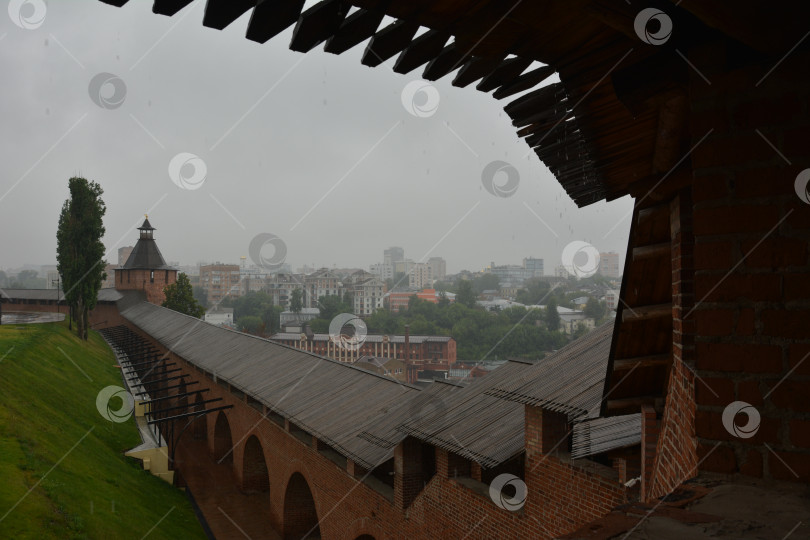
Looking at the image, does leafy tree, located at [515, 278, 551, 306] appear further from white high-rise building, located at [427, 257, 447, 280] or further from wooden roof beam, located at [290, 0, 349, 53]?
wooden roof beam, located at [290, 0, 349, 53]

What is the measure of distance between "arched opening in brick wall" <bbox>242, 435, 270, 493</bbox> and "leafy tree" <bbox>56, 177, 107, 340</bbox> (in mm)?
20032

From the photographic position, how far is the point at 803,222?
158cm

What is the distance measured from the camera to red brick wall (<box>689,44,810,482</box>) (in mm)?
1578

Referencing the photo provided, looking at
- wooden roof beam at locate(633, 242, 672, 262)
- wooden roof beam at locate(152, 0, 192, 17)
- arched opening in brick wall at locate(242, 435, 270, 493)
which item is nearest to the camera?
wooden roof beam at locate(152, 0, 192, 17)

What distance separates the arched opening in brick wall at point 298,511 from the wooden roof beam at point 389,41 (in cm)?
1124

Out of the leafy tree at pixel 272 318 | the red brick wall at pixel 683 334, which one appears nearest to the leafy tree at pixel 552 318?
the leafy tree at pixel 272 318

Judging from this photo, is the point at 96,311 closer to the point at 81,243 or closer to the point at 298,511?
the point at 81,243

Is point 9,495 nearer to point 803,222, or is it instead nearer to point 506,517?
point 506,517

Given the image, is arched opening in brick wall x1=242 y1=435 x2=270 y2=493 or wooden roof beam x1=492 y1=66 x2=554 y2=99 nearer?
wooden roof beam x1=492 y1=66 x2=554 y2=99

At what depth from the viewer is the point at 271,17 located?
125cm

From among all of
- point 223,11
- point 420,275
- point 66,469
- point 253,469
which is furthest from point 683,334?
point 420,275

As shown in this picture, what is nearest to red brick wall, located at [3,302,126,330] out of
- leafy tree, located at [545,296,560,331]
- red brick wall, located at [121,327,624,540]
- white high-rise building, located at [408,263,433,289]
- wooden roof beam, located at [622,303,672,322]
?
red brick wall, located at [121,327,624,540]

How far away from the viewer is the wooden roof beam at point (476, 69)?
163 centimetres

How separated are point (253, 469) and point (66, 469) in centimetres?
524
